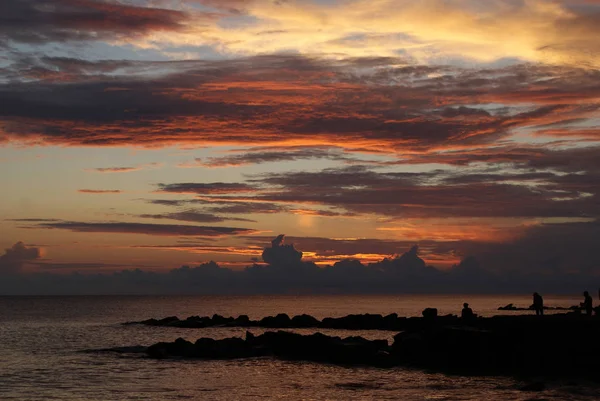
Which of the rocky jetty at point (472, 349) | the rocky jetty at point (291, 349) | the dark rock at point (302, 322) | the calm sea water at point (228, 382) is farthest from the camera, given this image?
the dark rock at point (302, 322)

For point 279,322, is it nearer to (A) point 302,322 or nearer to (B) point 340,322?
(A) point 302,322

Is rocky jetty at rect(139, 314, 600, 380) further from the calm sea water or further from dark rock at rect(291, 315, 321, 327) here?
dark rock at rect(291, 315, 321, 327)

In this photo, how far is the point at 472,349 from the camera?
48219 mm

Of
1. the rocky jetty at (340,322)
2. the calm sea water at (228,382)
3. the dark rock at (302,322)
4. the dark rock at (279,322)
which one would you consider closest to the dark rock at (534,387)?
the calm sea water at (228,382)

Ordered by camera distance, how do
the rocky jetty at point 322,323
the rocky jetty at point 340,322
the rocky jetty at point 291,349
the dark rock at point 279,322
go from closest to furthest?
the rocky jetty at point 291,349 < the rocky jetty at point 340,322 < the rocky jetty at point 322,323 < the dark rock at point 279,322

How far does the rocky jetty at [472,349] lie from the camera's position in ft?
146

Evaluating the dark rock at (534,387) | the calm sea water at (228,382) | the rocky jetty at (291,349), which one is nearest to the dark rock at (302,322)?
the rocky jetty at (291,349)

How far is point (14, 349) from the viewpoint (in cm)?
6662

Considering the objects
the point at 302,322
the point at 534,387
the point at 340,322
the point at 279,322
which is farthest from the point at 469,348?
the point at 279,322

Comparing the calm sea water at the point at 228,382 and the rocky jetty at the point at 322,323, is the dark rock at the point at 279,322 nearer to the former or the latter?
the rocky jetty at the point at 322,323

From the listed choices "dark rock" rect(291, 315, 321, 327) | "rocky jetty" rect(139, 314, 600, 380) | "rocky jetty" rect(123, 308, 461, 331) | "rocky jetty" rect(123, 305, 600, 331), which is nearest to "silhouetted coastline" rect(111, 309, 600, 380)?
"rocky jetty" rect(139, 314, 600, 380)

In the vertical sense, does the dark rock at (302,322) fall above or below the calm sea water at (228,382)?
above

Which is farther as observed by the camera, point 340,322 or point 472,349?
point 340,322

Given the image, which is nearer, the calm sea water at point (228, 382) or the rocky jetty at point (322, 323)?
the calm sea water at point (228, 382)
